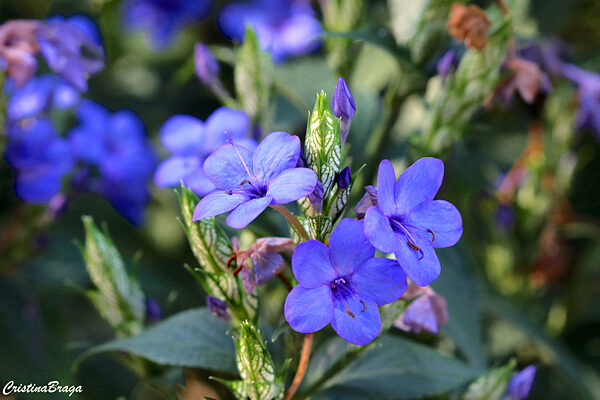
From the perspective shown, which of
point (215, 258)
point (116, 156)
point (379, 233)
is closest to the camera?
point (379, 233)

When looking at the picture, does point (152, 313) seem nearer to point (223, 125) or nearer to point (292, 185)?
point (223, 125)

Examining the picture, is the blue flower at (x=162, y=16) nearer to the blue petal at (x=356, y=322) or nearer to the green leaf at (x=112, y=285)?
the green leaf at (x=112, y=285)

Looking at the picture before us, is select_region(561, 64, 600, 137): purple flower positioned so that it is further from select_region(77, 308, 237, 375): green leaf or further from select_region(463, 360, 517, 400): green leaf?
select_region(77, 308, 237, 375): green leaf

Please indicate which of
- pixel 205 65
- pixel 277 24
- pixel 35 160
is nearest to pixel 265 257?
pixel 205 65

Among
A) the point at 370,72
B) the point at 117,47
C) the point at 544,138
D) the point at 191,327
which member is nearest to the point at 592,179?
the point at 544,138

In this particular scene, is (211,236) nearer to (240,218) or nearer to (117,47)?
(240,218)

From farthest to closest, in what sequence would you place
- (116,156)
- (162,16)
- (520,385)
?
(162,16)
(116,156)
(520,385)

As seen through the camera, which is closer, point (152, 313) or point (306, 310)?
point (306, 310)
